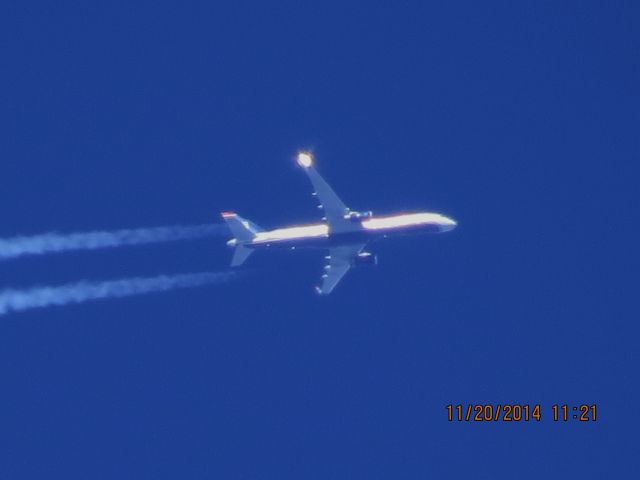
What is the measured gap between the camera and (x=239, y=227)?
276ft

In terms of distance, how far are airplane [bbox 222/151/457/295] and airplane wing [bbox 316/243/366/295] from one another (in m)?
0.21

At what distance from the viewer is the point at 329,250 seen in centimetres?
8562

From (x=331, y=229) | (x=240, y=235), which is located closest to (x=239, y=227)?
(x=240, y=235)

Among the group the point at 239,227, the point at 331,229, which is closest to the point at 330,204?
the point at 331,229

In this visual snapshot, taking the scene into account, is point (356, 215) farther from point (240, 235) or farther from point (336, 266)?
point (240, 235)

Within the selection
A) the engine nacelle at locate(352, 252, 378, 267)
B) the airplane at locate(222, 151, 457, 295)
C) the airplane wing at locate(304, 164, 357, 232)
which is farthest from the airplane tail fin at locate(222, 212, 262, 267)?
the engine nacelle at locate(352, 252, 378, 267)

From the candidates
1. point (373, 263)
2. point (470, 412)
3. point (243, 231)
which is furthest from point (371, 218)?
point (470, 412)

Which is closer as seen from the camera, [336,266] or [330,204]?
[330,204]

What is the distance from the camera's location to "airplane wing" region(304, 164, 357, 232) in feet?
266

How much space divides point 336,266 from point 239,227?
33.5 ft

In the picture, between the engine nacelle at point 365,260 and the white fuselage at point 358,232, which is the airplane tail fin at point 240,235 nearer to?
the white fuselage at point 358,232

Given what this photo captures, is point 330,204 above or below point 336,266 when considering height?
above

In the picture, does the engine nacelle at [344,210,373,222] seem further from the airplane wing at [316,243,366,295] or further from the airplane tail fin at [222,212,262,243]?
the airplane tail fin at [222,212,262,243]

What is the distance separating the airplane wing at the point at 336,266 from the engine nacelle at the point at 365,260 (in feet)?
2.04
